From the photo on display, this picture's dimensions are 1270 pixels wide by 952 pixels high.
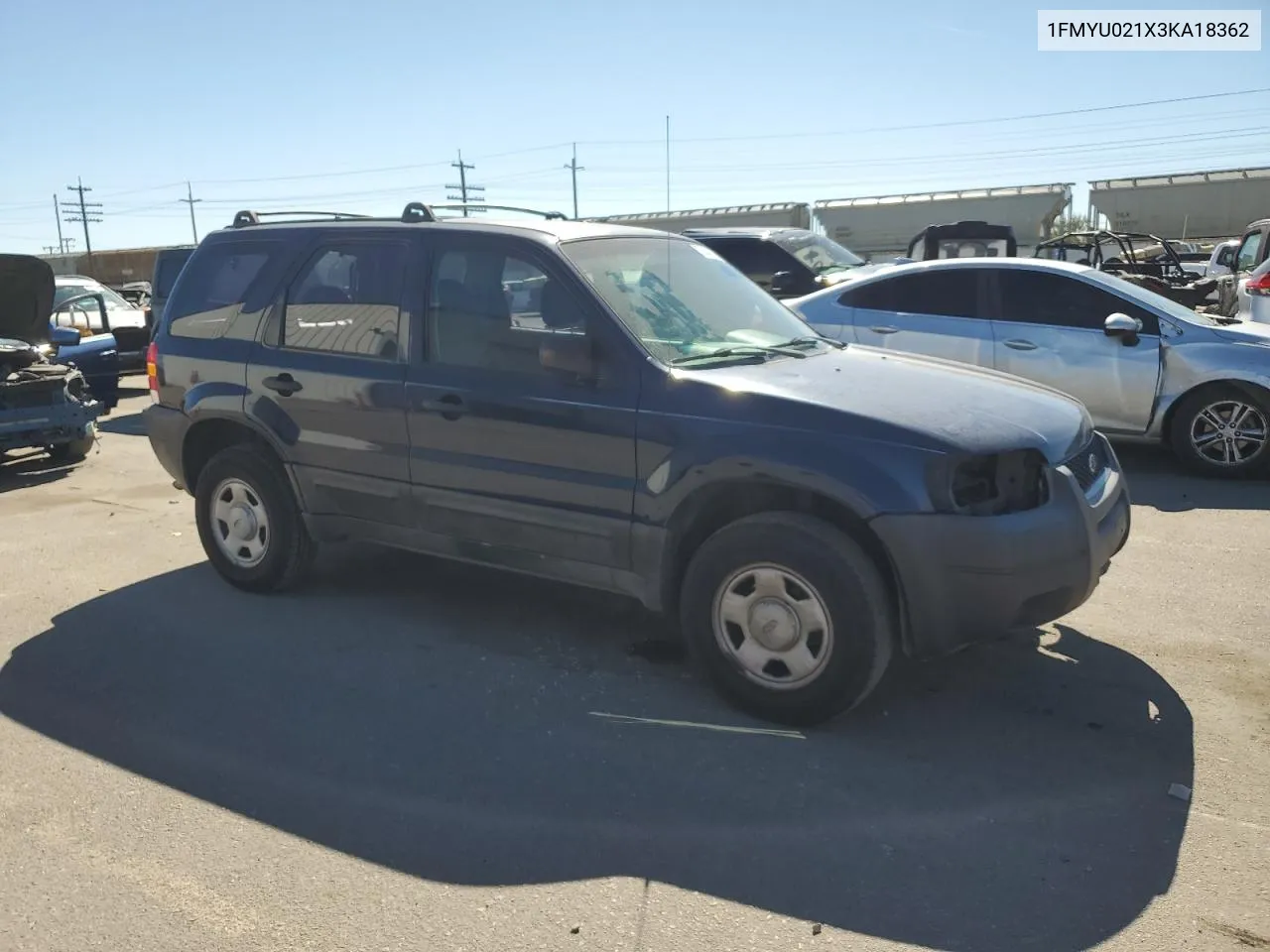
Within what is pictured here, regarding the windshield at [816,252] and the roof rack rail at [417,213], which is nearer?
the roof rack rail at [417,213]

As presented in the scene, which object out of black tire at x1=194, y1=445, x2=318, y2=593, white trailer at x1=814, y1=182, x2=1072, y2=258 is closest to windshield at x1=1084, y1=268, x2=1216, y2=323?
black tire at x1=194, y1=445, x2=318, y2=593

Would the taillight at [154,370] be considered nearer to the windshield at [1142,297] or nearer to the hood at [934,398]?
the hood at [934,398]

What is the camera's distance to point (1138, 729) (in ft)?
12.7

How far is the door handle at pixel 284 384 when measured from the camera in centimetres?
518

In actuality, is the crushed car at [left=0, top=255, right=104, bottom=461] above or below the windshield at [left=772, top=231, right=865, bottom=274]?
below

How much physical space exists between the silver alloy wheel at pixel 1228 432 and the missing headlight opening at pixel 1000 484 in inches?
192

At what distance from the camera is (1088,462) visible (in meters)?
4.14

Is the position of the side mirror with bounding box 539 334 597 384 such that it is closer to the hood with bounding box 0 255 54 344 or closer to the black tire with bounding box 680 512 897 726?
the black tire with bounding box 680 512 897 726

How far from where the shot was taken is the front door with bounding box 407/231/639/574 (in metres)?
4.20

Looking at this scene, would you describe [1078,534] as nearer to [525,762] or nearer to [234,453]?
[525,762]

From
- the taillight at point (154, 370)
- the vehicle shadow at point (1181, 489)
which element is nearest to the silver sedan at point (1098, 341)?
the vehicle shadow at point (1181, 489)

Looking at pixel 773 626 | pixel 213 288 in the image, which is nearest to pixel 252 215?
pixel 213 288

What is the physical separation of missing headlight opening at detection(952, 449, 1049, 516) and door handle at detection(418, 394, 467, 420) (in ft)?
7.01

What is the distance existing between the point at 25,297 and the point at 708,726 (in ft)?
29.5
